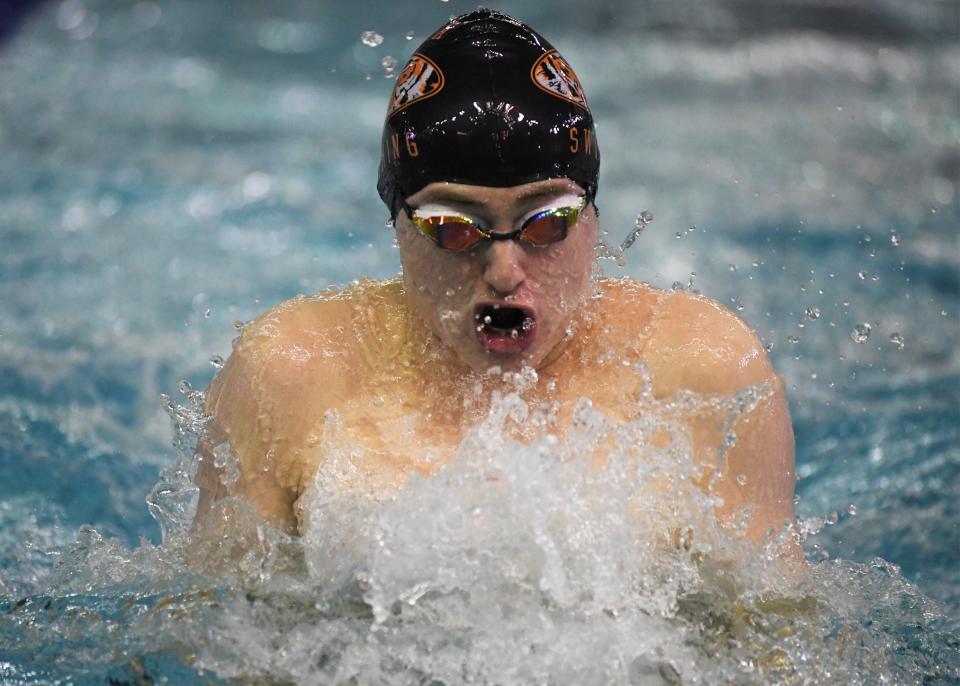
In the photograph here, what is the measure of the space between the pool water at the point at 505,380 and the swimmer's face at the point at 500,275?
114 millimetres

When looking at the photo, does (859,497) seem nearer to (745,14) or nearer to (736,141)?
(736,141)

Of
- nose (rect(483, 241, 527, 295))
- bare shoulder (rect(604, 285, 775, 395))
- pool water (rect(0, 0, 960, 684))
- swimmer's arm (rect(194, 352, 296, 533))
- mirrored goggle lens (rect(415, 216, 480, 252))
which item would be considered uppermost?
mirrored goggle lens (rect(415, 216, 480, 252))

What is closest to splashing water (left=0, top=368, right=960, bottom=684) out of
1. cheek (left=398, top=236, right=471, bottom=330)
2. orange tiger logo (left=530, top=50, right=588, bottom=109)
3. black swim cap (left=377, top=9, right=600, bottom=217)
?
cheek (left=398, top=236, right=471, bottom=330)

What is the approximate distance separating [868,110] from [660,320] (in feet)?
12.9

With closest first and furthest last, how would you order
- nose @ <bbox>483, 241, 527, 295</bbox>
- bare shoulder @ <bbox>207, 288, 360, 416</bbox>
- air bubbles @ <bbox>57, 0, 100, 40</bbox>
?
nose @ <bbox>483, 241, 527, 295</bbox> → bare shoulder @ <bbox>207, 288, 360, 416</bbox> → air bubbles @ <bbox>57, 0, 100, 40</bbox>

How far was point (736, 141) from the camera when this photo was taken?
5273mm

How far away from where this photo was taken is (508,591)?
178 centimetres

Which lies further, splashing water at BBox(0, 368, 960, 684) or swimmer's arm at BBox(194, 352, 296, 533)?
swimmer's arm at BBox(194, 352, 296, 533)

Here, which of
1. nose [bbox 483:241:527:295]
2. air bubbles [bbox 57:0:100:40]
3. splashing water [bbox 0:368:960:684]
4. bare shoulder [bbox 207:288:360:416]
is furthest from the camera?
air bubbles [bbox 57:0:100:40]

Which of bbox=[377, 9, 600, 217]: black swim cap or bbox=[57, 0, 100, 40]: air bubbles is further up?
bbox=[377, 9, 600, 217]: black swim cap

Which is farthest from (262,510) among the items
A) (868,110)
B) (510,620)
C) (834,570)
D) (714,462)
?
(868,110)

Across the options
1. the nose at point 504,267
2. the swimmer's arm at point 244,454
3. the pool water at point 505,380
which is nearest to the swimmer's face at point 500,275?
the nose at point 504,267

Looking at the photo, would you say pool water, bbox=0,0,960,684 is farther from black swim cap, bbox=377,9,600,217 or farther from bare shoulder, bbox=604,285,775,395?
black swim cap, bbox=377,9,600,217

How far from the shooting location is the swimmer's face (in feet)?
6.14
